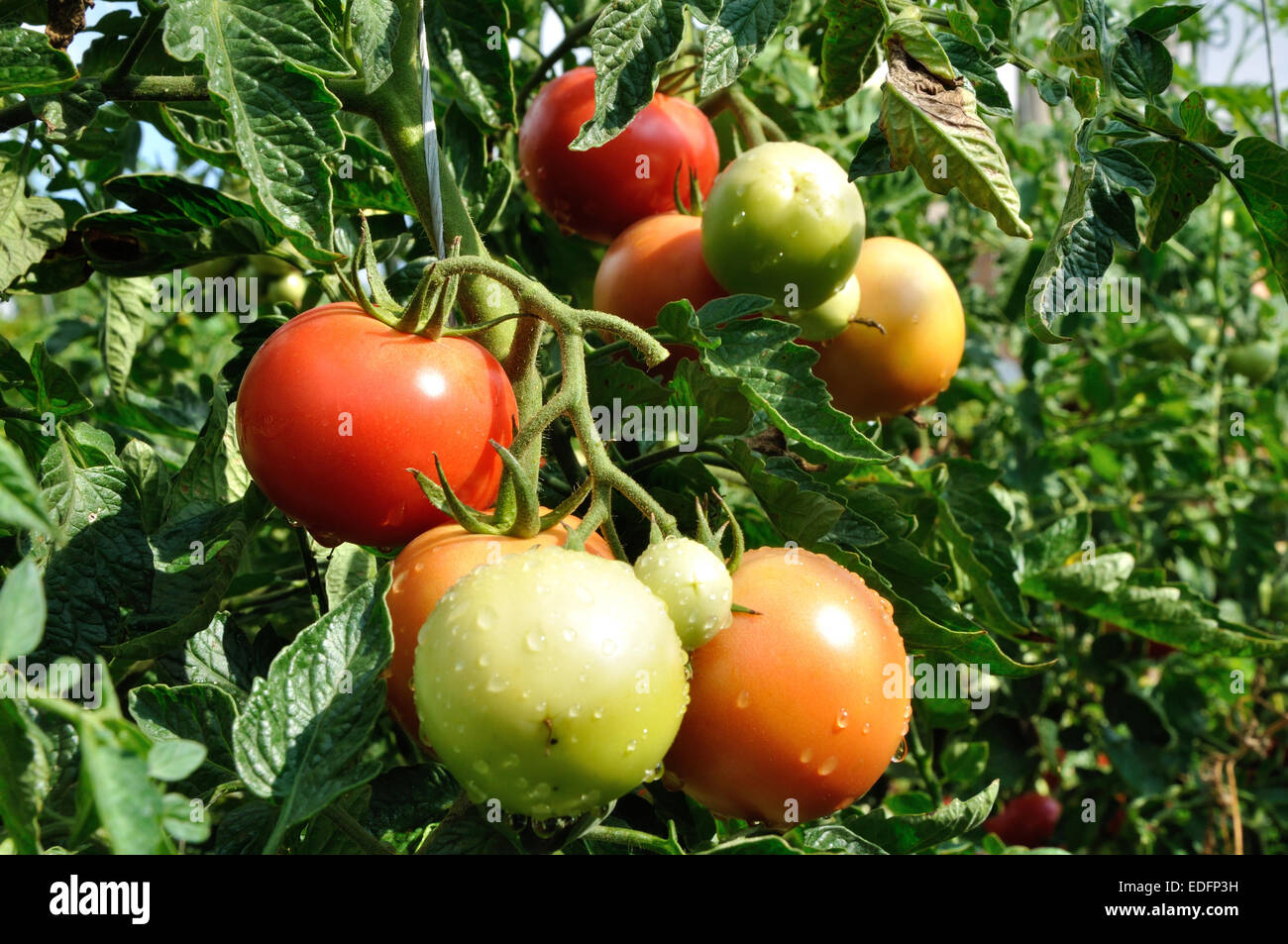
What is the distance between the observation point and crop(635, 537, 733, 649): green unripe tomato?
0.54 metres

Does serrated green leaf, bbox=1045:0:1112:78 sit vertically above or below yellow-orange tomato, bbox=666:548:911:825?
above

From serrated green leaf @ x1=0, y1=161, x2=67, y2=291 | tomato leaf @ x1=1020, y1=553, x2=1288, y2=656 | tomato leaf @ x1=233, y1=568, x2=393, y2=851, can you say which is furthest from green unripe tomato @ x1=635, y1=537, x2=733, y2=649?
tomato leaf @ x1=1020, y1=553, x2=1288, y2=656

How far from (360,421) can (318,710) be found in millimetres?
162

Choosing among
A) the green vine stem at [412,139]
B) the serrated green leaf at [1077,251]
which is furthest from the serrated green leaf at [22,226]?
the serrated green leaf at [1077,251]

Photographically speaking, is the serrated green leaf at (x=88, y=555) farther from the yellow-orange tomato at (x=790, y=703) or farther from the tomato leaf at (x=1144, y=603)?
the tomato leaf at (x=1144, y=603)

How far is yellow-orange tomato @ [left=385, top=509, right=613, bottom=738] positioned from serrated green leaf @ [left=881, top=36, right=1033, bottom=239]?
0.31 meters

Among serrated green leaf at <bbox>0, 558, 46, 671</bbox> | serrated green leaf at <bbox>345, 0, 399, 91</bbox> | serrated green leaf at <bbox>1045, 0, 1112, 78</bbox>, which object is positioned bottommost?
serrated green leaf at <bbox>0, 558, 46, 671</bbox>

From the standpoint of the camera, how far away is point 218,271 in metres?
1.28

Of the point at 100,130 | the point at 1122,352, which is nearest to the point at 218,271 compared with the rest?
the point at 100,130

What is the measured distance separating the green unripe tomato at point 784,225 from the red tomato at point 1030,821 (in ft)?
4.06

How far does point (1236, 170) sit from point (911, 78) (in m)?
0.25

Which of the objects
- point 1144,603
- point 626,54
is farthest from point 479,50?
point 1144,603

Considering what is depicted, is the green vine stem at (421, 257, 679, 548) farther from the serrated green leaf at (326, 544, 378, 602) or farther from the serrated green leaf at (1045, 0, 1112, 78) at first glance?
the serrated green leaf at (1045, 0, 1112, 78)

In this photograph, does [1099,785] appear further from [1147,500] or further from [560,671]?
[560,671]
